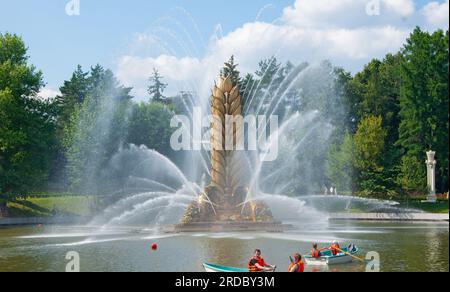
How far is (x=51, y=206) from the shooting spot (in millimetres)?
79000

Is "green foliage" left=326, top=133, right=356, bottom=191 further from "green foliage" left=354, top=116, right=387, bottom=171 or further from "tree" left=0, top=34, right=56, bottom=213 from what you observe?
"tree" left=0, top=34, right=56, bottom=213

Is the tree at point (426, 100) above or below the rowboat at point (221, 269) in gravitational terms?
above

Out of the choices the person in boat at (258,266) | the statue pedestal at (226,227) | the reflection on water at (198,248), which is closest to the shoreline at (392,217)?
the reflection on water at (198,248)

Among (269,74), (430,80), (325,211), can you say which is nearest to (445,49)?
(430,80)

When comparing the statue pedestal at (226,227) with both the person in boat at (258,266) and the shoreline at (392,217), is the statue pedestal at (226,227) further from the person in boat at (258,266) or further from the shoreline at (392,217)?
the shoreline at (392,217)

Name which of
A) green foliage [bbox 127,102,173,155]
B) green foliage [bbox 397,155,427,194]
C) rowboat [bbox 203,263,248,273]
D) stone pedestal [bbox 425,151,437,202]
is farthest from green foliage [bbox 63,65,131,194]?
rowboat [bbox 203,263,248,273]

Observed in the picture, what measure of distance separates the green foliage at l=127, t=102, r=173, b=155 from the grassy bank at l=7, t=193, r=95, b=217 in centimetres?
1749

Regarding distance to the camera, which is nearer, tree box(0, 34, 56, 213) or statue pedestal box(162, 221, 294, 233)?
statue pedestal box(162, 221, 294, 233)

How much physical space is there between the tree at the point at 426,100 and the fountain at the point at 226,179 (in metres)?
40.4

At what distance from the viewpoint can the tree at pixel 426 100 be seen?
8606cm

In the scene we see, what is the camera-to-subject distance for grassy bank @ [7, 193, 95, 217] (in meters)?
74.9

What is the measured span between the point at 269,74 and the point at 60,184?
157 feet
